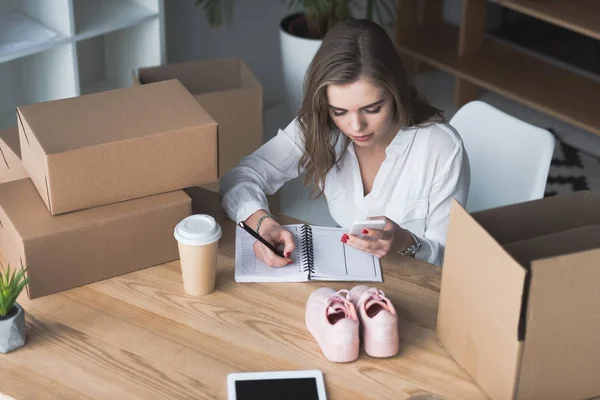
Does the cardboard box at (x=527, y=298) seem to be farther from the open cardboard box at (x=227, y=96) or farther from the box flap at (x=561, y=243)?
the open cardboard box at (x=227, y=96)

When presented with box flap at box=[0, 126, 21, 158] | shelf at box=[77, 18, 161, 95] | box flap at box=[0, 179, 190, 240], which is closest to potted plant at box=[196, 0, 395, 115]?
shelf at box=[77, 18, 161, 95]

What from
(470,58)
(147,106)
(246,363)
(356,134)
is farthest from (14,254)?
(470,58)

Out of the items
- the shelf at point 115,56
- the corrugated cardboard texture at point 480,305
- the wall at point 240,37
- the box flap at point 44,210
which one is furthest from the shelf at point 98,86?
the corrugated cardboard texture at point 480,305

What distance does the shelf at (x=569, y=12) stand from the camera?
132 inches

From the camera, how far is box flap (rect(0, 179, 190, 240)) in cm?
158

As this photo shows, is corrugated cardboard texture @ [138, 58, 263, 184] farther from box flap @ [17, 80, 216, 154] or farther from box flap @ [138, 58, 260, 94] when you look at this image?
box flap @ [17, 80, 216, 154]

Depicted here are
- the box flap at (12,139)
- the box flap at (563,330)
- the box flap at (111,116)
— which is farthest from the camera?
the box flap at (12,139)

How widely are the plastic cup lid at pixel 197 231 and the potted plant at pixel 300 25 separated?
1809 mm

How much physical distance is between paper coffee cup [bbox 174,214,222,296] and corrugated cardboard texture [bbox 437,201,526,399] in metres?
0.42

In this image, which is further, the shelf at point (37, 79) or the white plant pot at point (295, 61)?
the white plant pot at point (295, 61)

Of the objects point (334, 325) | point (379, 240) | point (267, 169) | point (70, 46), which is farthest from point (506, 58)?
point (334, 325)

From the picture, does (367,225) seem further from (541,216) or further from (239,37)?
(239,37)

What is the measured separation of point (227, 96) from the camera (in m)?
2.95

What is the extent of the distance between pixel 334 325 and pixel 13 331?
540mm
